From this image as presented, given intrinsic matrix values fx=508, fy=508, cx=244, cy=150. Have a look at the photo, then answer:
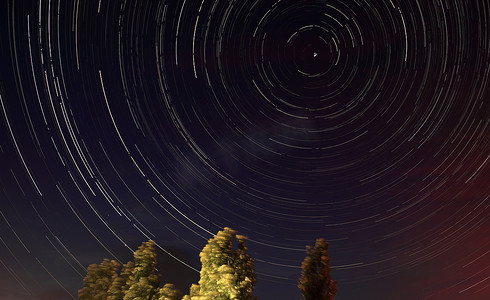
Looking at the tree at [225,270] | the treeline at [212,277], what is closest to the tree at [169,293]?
the treeline at [212,277]

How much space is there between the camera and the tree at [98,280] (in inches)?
826

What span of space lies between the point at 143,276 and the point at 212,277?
5112 millimetres

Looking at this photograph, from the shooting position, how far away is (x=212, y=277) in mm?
15398

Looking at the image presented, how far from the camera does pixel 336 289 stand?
17.7 meters

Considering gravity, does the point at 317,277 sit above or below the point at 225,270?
above

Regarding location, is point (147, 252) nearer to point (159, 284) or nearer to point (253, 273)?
point (159, 284)

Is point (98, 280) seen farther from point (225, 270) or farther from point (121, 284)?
point (225, 270)

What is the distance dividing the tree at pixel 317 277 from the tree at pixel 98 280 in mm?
8138

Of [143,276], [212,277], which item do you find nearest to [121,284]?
[143,276]

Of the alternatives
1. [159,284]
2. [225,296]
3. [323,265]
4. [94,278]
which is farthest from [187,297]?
[94,278]

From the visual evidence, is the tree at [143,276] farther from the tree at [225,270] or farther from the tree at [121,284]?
the tree at [225,270]

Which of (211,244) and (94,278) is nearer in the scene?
(211,244)

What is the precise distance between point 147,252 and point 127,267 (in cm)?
112

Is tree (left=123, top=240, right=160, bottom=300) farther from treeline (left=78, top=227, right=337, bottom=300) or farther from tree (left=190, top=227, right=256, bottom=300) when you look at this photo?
tree (left=190, top=227, right=256, bottom=300)
